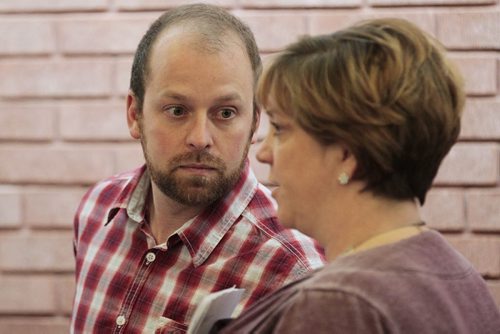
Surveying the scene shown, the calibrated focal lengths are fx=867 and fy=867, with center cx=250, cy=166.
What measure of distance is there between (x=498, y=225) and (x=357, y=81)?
1297 mm

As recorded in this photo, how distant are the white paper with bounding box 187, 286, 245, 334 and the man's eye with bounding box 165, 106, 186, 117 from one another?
44 cm

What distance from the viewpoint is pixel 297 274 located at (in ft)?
4.77

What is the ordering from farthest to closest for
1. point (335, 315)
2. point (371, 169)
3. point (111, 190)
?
point (111, 190)
point (371, 169)
point (335, 315)

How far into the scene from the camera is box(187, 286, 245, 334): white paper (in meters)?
1.16

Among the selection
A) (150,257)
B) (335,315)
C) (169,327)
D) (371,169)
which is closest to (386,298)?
(335,315)

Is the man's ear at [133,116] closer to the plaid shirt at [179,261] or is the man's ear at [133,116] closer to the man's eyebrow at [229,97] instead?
the plaid shirt at [179,261]

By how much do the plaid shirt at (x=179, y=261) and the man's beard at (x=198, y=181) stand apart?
42 millimetres

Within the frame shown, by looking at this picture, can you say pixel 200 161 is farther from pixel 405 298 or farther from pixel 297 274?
pixel 405 298

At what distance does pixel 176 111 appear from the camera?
5.15 ft

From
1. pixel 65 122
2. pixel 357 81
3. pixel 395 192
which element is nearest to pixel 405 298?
pixel 395 192

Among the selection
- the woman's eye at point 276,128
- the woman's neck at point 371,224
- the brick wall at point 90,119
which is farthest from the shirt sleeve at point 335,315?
the brick wall at point 90,119

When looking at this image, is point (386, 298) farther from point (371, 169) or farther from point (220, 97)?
point (220, 97)

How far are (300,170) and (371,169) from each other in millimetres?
95

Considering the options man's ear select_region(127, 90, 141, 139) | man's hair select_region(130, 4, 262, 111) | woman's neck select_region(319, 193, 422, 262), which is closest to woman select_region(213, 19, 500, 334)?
woman's neck select_region(319, 193, 422, 262)
